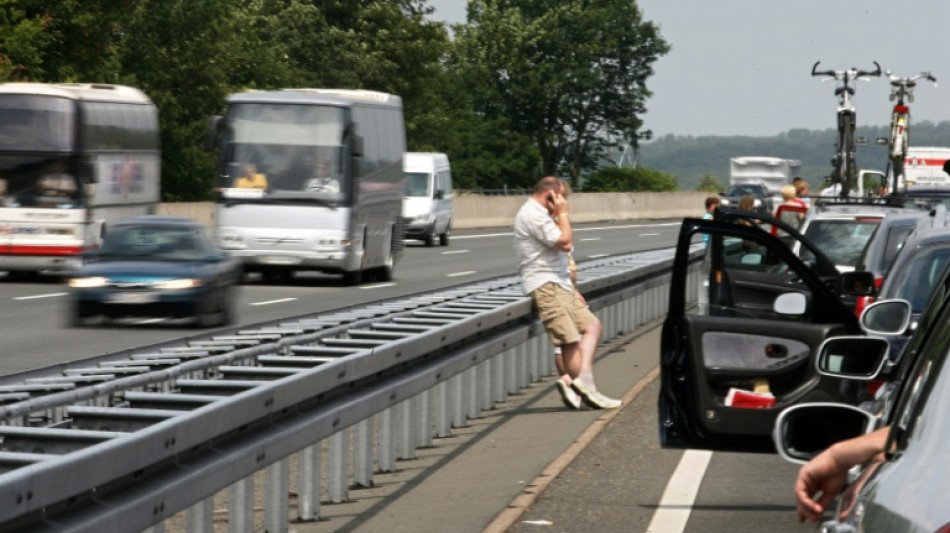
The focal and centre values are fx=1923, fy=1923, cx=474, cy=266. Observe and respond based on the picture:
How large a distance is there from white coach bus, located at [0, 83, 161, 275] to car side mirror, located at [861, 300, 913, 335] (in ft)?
77.6

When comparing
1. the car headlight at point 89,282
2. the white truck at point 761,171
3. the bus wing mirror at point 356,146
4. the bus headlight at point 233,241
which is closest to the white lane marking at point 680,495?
the car headlight at point 89,282

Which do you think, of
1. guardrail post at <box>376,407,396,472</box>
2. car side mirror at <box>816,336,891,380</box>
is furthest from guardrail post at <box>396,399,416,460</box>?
car side mirror at <box>816,336,891,380</box>

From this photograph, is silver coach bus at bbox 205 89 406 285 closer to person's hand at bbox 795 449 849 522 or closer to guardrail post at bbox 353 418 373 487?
guardrail post at bbox 353 418 373 487

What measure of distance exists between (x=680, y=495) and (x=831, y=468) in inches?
219

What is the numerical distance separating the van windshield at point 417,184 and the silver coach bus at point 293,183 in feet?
51.6

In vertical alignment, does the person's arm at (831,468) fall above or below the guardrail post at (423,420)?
above

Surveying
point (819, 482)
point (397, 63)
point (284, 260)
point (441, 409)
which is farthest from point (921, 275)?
point (397, 63)

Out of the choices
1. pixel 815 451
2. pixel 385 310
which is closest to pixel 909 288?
pixel 385 310

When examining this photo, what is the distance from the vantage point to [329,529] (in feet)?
27.3

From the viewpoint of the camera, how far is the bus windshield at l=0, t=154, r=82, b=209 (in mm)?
30797

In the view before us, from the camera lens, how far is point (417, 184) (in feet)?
158

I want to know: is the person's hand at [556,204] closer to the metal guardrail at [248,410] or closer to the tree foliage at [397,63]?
the metal guardrail at [248,410]

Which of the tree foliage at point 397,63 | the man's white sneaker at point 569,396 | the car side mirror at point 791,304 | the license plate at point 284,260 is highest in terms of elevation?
the tree foliage at point 397,63

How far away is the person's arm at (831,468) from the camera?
3908mm
